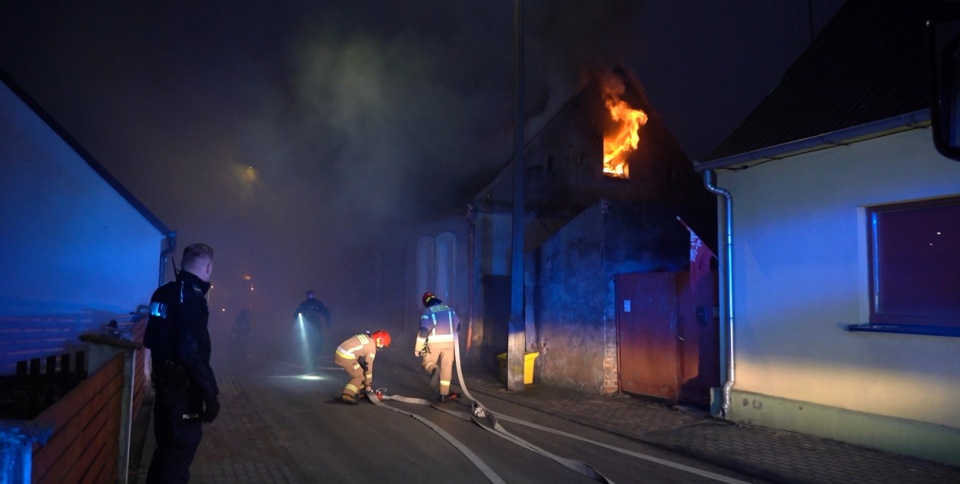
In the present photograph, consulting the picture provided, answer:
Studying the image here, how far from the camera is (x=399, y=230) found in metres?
20.7

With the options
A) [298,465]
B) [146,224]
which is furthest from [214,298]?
[298,465]

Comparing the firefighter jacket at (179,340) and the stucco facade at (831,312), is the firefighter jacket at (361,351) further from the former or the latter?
the stucco facade at (831,312)

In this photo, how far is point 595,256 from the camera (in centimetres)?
1084

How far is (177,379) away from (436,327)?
18.3 ft

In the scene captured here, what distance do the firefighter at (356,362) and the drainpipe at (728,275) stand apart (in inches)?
198

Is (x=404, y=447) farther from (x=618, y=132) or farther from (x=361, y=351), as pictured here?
(x=618, y=132)

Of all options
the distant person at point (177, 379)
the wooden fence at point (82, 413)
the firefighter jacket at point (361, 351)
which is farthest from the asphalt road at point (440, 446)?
the wooden fence at point (82, 413)

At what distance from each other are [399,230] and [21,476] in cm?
1863

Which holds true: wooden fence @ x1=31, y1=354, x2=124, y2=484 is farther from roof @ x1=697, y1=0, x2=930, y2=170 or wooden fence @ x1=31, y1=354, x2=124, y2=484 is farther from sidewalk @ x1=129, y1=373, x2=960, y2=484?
roof @ x1=697, y1=0, x2=930, y2=170

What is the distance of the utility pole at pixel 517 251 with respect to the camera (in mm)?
10852

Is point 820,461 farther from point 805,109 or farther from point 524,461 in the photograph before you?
point 805,109

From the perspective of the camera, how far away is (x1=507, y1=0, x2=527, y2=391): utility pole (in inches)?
427

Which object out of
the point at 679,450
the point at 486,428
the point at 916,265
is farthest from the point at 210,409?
the point at 916,265

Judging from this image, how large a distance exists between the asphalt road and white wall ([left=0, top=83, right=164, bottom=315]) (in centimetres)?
368
